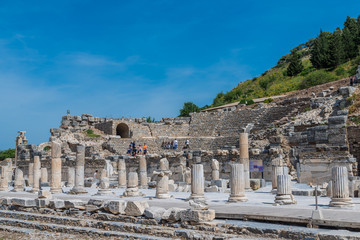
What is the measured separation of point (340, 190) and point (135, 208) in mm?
5512

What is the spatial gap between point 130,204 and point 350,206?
5870 millimetres

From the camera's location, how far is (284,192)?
456 inches

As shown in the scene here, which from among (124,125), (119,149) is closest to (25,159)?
(119,149)

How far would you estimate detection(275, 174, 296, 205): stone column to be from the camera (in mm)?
11397

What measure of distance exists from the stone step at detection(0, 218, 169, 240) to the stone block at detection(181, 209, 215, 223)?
0.90 m

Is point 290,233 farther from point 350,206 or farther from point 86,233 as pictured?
point 86,233

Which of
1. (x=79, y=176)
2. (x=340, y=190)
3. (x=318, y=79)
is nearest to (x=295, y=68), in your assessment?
(x=318, y=79)

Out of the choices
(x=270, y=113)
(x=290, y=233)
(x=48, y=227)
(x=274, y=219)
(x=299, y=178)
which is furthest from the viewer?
(x=270, y=113)

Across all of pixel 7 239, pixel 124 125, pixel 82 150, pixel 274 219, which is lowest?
pixel 7 239

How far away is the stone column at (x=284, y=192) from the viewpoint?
11397 mm

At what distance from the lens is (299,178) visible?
1869 centimetres

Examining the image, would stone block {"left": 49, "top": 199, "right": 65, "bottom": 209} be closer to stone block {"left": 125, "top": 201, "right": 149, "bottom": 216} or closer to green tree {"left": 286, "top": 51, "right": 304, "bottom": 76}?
stone block {"left": 125, "top": 201, "right": 149, "bottom": 216}

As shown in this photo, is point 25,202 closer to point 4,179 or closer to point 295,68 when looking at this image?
point 4,179

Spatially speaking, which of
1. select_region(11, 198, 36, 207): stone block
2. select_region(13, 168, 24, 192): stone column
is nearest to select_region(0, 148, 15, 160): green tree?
select_region(13, 168, 24, 192): stone column
